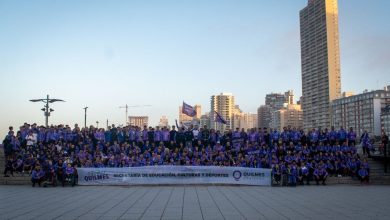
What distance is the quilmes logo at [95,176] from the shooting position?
23484 mm

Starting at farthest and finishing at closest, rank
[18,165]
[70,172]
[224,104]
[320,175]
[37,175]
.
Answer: [224,104]
[18,165]
[320,175]
[70,172]
[37,175]

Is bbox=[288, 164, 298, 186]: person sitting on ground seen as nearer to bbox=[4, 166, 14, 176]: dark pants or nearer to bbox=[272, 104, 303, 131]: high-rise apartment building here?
bbox=[4, 166, 14, 176]: dark pants

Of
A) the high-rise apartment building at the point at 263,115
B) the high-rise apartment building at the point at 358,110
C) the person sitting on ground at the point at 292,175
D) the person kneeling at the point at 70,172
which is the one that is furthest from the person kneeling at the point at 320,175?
the high-rise apartment building at the point at 263,115

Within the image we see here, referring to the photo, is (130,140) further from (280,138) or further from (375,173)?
(375,173)

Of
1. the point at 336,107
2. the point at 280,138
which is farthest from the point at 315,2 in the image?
the point at 280,138

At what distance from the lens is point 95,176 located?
23.6 meters

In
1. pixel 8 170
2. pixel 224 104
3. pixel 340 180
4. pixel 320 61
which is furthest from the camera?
pixel 224 104

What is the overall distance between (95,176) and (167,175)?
4.11m

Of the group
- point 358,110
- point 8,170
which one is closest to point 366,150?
point 8,170

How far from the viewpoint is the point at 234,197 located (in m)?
17.3

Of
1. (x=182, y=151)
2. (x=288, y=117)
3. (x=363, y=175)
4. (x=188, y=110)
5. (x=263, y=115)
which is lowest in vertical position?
(x=363, y=175)

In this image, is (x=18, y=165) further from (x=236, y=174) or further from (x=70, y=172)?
(x=236, y=174)

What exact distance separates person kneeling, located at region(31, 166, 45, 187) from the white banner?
6.70 ft

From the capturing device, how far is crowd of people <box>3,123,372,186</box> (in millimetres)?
24219
